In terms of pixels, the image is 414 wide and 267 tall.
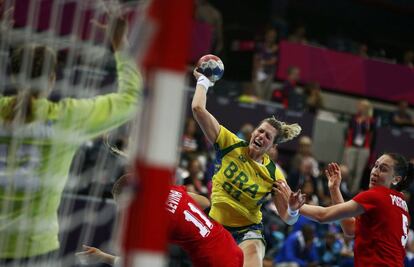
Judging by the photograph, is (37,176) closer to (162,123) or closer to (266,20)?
(162,123)

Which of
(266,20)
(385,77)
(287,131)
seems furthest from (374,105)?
(287,131)

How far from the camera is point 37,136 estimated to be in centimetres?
342

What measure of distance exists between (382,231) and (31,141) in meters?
3.22

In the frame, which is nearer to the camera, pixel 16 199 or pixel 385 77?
pixel 16 199

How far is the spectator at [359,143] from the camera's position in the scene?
1346cm

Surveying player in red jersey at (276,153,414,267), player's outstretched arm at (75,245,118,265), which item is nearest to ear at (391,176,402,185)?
player in red jersey at (276,153,414,267)

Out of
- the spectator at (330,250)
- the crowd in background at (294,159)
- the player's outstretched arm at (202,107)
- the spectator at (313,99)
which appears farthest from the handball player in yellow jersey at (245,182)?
the spectator at (313,99)

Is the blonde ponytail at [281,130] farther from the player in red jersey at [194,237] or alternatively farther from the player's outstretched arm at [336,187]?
the player in red jersey at [194,237]

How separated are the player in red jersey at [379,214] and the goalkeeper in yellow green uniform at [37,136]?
8.37 ft

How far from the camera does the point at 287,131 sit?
266 inches

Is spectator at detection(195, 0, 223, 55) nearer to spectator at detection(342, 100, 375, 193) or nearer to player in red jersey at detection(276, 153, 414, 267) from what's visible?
spectator at detection(342, 100, 375, 193)

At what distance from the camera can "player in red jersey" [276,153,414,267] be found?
18.3ft

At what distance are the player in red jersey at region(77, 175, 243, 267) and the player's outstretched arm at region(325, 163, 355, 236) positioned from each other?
3.05 ft

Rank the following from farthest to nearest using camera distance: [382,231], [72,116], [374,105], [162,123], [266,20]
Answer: [266,20]
[374,105]
[382,231]
[72,116]
[162,123]
